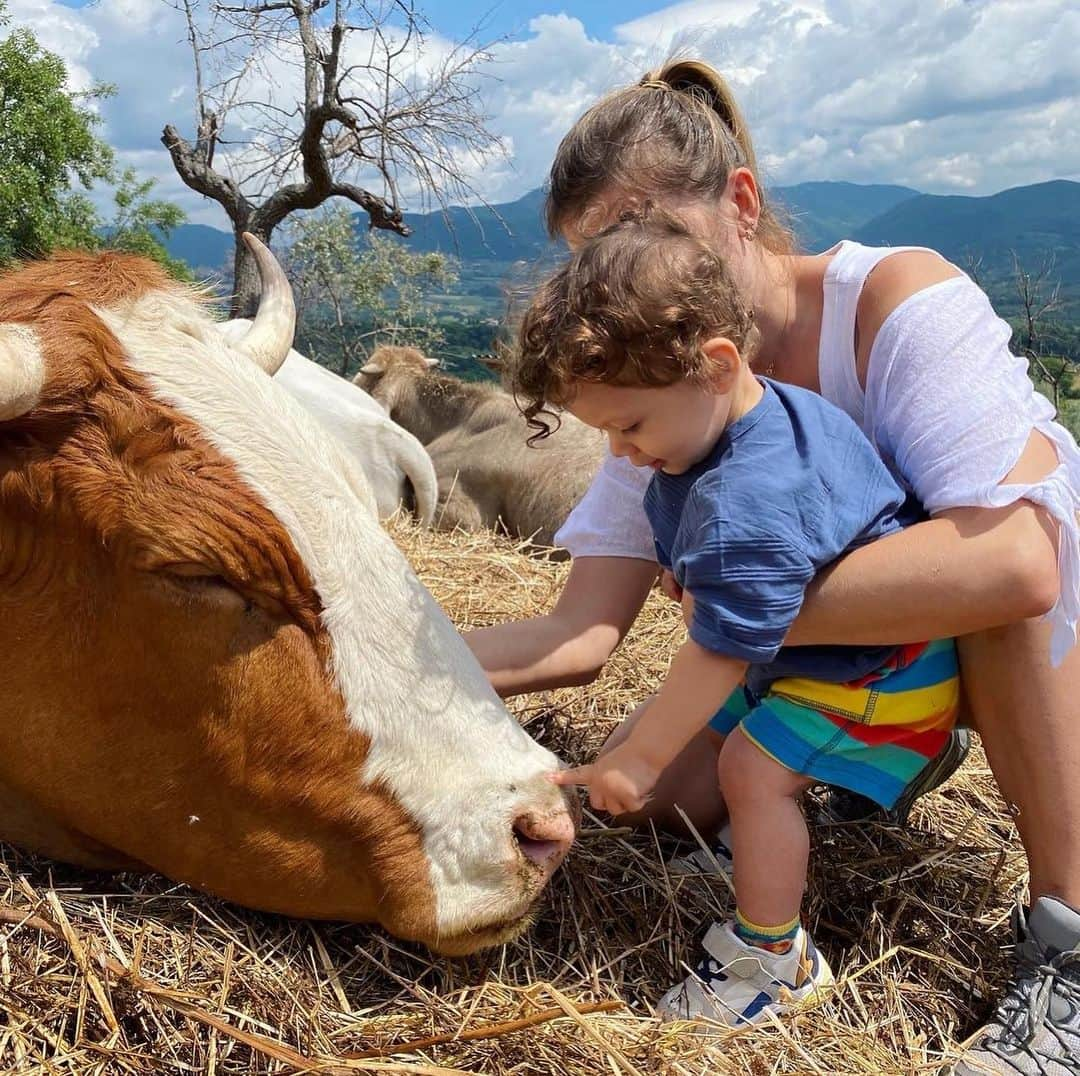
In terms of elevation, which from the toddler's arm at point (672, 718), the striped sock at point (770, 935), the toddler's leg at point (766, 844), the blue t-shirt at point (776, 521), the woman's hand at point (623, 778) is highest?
the blue t-shirt at point (776, 521)

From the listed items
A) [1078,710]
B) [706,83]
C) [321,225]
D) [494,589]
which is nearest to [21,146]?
[321,225]

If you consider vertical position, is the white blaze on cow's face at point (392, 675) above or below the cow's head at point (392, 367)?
above

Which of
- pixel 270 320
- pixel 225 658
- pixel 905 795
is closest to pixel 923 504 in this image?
pixel 905 795

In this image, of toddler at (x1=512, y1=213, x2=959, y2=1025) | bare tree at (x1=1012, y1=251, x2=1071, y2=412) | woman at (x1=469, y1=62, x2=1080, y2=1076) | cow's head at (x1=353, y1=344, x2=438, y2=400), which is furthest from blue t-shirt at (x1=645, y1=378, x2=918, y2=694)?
bare tree at (x1=1012, y1=251, x2=1071, y2=412)

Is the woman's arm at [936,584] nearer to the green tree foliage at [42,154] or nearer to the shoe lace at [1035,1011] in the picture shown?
the shoe lace at [1035,1011]

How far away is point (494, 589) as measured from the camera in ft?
18.3

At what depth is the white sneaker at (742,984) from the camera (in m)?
2.34

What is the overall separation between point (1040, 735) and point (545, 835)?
122 centimetres

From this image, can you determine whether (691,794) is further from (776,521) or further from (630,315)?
(630,315)

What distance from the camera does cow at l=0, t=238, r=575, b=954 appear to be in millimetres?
2111

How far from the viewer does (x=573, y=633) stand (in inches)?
121

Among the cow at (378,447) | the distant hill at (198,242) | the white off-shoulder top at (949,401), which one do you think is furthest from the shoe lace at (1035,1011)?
the distant hill at (198,242)

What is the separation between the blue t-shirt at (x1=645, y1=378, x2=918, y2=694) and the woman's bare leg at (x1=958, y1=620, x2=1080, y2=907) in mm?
283

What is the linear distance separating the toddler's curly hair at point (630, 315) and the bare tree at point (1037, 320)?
12751 mm
